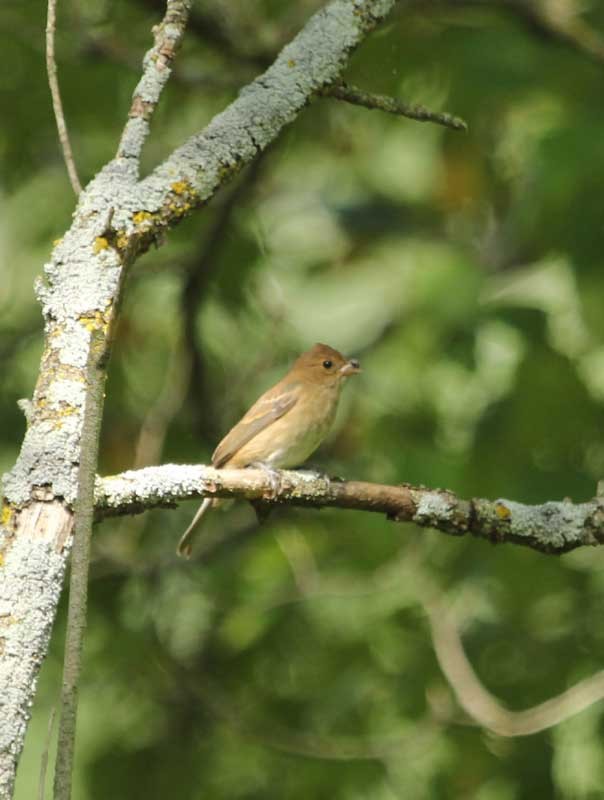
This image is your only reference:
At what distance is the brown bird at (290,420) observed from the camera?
6152mm

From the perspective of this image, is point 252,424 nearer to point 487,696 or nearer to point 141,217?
point 487,696

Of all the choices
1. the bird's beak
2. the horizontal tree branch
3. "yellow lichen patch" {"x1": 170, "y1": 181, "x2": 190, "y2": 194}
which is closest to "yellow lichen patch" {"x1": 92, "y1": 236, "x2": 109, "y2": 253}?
"yellow lichen patch" {"x1": 170, "y1": 181, "x2": 190, "y2": 194}

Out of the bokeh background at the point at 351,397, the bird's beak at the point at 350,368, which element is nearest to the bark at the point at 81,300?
the bokeh background at the point at 351,397

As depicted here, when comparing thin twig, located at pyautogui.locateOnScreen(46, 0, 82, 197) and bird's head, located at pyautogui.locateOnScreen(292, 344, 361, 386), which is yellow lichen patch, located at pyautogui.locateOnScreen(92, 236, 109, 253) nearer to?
thin twig, located at pyautogui.locateOnScreen(46, 0, 82, 197)

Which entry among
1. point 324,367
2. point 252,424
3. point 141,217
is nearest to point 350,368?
point 324,367

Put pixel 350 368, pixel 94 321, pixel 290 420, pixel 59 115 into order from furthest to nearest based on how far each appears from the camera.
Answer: pixel 350 368
pixel 290 420
pixel 59 115
pixel 94 321

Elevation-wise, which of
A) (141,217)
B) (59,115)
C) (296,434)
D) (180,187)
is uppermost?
(296,434)

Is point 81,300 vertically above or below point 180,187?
below

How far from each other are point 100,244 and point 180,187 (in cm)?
27

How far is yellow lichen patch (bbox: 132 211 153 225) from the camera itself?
2.71 meters

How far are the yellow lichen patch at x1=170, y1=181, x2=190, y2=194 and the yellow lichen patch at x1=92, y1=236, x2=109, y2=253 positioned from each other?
0.78 feet

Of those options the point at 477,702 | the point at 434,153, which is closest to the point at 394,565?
the point at 477,702

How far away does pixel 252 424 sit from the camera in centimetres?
620

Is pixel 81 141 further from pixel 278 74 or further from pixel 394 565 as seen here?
pixel 278 74
